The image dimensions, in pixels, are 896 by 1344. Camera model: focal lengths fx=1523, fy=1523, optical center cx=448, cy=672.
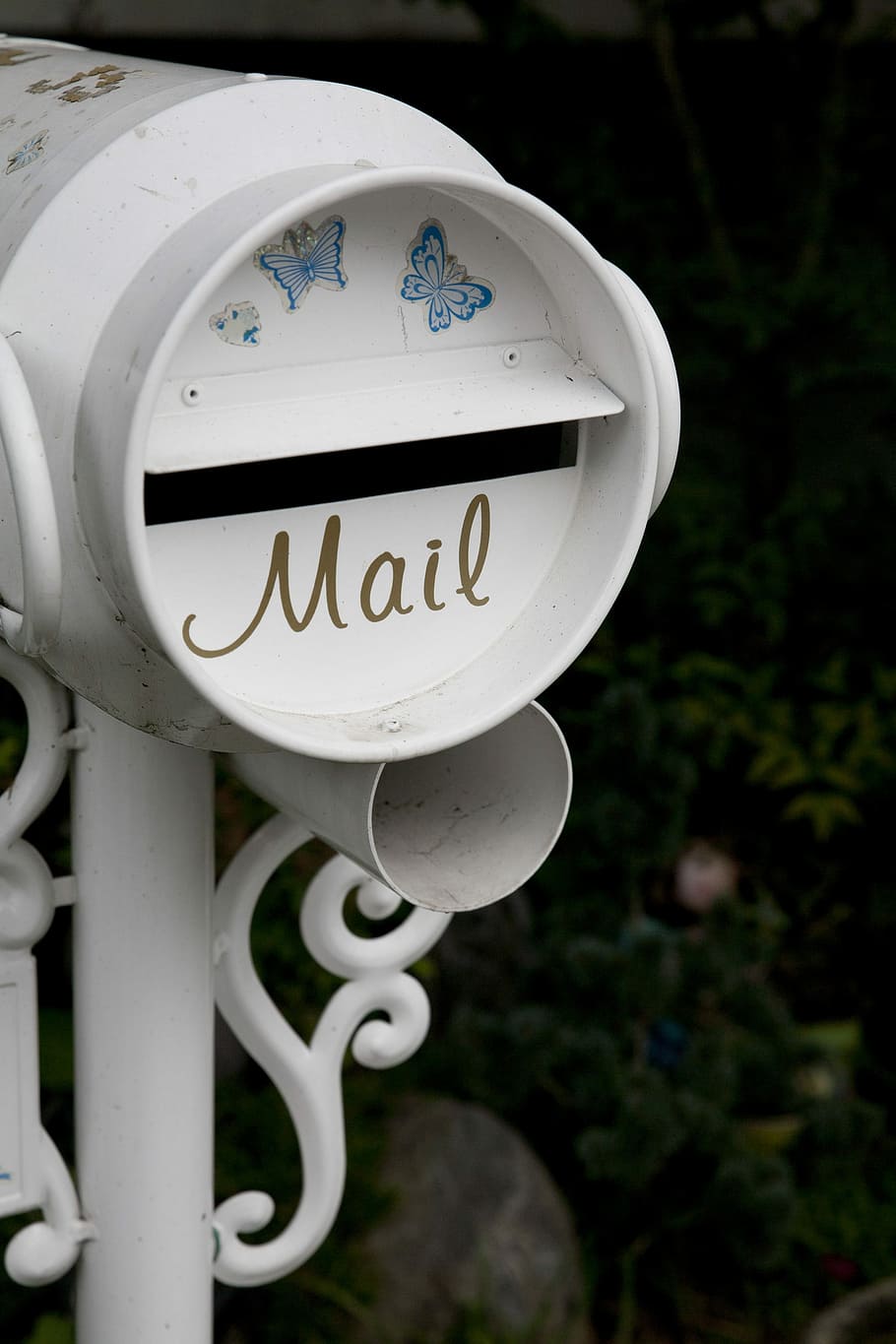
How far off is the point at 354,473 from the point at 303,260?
0.13 metres

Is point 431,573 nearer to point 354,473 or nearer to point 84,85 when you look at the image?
point 354,473

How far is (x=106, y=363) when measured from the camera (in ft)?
2.76

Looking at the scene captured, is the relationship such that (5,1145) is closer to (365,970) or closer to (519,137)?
(365,970)

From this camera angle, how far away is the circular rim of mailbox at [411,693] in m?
0.80

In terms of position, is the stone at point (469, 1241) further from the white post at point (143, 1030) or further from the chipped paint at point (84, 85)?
the chipped paint at point (84, 85)

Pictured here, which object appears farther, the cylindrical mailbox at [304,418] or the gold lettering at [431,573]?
the gold lettering at [431,573]

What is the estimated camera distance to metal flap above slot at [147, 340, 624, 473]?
85 centimetres

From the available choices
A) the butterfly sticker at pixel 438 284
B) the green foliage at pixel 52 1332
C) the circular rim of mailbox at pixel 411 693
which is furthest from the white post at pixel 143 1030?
the green foliage at pixel 52 1332

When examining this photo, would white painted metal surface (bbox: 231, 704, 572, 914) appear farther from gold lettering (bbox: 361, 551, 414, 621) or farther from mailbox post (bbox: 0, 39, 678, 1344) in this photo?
gold lettering (bbox: 361, 551, 414, 621)

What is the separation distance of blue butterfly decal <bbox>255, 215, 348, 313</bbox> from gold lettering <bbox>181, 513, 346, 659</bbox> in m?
0.14

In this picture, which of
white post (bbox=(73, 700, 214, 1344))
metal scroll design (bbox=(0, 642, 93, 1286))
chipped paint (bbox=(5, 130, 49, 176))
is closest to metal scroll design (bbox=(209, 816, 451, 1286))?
white post (bbox=(73, 700, 214, 1344))

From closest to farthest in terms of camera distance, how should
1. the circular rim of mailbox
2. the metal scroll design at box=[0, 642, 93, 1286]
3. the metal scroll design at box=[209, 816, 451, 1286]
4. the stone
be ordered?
the circular rim of mailbox, the metal scroll design at box=[0, 642, 93, 1286], the metal scroll design at box=[209, 816, 451, 1286], the stone

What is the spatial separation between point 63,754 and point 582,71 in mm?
2723

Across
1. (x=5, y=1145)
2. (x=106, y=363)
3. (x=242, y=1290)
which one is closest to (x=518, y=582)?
(x=106, y=363)
